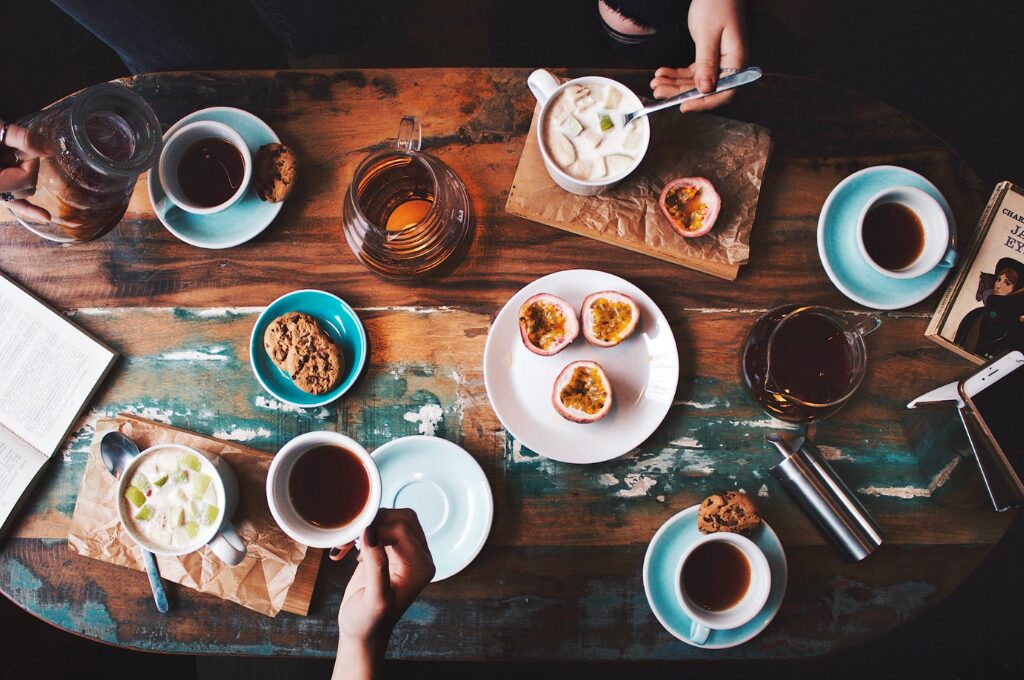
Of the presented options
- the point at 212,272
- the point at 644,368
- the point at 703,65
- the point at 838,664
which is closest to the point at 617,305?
the point at 644,368

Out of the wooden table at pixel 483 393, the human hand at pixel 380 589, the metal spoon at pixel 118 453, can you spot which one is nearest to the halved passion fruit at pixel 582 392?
the wooden table at pixel 483 393

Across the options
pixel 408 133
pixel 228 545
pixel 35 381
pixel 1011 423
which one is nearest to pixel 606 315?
pixel 408 133

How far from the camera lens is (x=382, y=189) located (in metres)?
1.52

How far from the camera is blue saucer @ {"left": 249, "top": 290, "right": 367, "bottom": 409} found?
1.53 metres

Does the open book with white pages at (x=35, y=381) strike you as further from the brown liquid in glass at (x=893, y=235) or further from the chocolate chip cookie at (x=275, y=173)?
the brown liquid in glass at (x=893, y=235)

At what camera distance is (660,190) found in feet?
5.23

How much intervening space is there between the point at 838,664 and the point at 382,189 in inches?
93.3

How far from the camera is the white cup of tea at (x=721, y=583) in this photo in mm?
1422

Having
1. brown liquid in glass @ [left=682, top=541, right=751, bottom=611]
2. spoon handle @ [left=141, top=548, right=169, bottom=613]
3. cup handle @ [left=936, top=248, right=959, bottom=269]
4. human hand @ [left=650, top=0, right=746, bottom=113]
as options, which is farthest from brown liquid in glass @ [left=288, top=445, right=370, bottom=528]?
cup handle @ [left=936, top=248, right=959, bottom=269]

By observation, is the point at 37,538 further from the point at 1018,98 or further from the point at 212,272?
the point at 1018,98

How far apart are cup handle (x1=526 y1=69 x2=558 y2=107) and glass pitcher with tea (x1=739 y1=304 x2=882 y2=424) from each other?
751 millimetres

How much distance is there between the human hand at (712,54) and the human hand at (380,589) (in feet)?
3.88

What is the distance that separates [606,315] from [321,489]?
788 mm

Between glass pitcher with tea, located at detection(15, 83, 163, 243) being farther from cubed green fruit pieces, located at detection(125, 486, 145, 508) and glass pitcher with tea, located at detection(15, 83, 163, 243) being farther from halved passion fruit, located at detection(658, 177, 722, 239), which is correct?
halved passion fruit, located at detection(658, 177, 722, 239)
